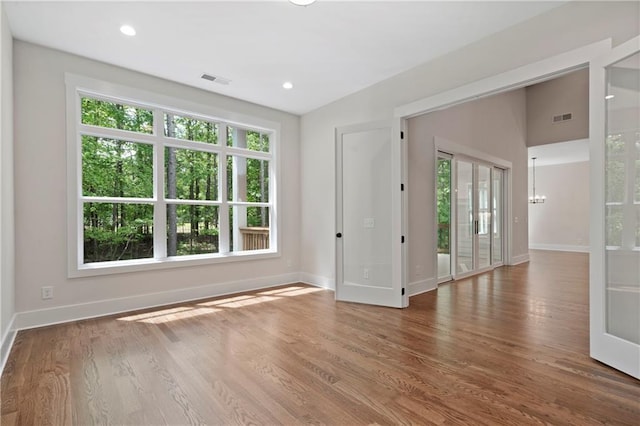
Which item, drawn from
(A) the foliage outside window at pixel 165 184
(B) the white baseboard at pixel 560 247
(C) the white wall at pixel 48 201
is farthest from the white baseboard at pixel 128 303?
(B) the white baseboard at pixel 560 247

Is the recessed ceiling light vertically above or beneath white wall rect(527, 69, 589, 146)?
beneath

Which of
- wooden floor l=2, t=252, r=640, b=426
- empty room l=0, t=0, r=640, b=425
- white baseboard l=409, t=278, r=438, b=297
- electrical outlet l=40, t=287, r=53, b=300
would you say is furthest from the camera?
white baseboard l=409, t=278, r=438, b=297

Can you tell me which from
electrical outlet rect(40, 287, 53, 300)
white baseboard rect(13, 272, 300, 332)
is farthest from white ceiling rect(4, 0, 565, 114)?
white baseboard rect(13, 272, 300, 332)

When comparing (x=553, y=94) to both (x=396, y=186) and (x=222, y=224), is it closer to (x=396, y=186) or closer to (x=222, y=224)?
(x=396, y=186)

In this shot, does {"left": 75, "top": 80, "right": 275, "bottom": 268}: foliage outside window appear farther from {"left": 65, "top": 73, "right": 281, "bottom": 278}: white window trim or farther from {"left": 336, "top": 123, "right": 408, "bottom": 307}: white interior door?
{"left": 336, "top": 123, "right": 408, "bottom": 307}: white interior door

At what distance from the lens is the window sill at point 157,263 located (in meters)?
3.59

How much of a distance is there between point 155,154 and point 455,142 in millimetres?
4836

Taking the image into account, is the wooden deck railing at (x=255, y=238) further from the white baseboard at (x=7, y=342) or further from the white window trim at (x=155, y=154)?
the white baseboard at (x=7, y=342)

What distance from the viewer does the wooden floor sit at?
1.86 metres

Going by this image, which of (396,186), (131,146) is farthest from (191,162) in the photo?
(396,186)

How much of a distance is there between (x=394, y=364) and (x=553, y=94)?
8455mm

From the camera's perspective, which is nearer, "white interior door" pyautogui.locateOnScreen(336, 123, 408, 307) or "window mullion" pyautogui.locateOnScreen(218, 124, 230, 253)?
"white interior door" pyautogui.locateOnScreen(336, 123, 408, 307)

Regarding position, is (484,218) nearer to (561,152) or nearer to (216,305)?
(561,152)

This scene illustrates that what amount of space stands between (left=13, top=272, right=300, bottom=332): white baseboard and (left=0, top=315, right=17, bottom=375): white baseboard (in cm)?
14
